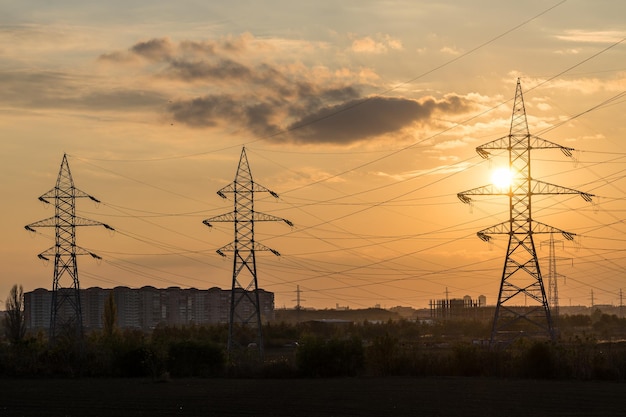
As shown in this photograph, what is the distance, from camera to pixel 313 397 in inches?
2111

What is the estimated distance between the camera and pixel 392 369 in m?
73.7

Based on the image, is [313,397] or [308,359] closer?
[313,397]

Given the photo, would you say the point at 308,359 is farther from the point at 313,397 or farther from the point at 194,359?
the point at 313,397

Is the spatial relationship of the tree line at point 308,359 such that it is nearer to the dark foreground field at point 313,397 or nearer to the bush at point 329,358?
the bush at point 329,358

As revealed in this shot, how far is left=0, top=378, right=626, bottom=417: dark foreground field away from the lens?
45844 millimetres

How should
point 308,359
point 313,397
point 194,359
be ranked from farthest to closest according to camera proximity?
point 194,359 < point 308,359 < point 313,397

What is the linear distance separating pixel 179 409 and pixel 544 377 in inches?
1237

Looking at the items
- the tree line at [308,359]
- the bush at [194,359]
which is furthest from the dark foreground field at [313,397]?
the bush at [194,359]

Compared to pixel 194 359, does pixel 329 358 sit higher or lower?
lower

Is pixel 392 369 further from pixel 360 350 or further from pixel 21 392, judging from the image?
pixel 21 392

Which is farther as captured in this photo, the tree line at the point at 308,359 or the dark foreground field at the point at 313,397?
the tree line at the point at 308,359

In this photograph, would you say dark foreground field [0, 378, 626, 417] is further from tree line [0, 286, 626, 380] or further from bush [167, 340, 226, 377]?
bush [167, 340, 226, 377]

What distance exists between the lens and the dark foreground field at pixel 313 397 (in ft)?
150

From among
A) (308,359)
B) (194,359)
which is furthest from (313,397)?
(194,359)
